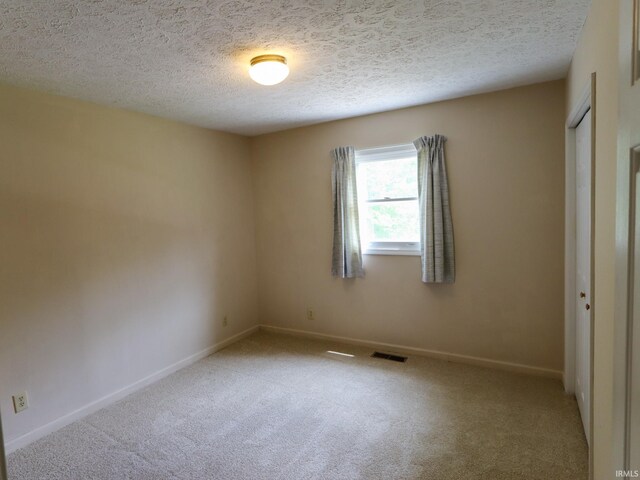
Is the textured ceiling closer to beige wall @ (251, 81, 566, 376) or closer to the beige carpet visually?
beige wall @ (251, 81, 566, 376)

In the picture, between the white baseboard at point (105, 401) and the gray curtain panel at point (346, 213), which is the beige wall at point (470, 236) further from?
the white baseboard at point (105, 401)

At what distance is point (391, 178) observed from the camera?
3.74 m

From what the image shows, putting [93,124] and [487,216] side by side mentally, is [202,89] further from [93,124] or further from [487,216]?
[487,216]

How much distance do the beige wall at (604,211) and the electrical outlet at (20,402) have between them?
3.28 m

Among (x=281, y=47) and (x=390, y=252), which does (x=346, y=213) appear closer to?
(x=390, y=252)

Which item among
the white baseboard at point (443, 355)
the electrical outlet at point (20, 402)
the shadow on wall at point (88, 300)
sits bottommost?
the white baseboard at point (443, 355)

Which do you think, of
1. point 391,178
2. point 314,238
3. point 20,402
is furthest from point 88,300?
point 391,178

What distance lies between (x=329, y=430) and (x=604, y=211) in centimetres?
205

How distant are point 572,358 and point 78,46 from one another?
3798 mm

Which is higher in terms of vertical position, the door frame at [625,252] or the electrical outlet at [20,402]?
the door frame at [625,252]

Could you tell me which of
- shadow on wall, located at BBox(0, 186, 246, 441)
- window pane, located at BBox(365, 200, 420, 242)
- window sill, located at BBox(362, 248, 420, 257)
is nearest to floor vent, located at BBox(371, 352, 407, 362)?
window sill, located at BBox(362, 248, 420, 257)

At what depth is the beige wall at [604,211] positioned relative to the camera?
1351mm

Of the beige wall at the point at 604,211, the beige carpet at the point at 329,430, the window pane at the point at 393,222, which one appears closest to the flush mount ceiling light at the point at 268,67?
the beige wall at the point at 604,211

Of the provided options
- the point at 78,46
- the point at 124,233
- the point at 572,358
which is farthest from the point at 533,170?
the point at 124,233
